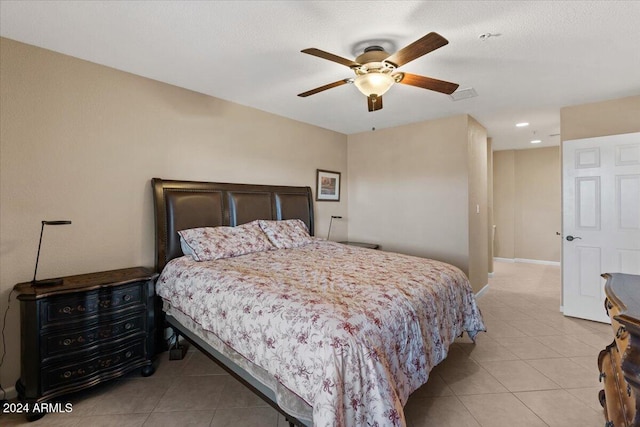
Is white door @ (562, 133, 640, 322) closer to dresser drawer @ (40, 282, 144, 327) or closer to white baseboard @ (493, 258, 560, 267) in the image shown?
white baseboard @ (493, 258, 560, 267)

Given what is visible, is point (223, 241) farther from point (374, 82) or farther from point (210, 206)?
point (374, 82)

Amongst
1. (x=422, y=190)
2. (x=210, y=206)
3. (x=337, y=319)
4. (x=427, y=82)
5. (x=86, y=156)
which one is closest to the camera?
(x=337, y=319)

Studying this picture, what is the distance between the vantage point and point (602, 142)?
132 inches

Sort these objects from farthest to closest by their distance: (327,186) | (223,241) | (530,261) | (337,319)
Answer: (530,261)
(327,186)
(223,241)
(337,319)

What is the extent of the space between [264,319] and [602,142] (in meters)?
4.22

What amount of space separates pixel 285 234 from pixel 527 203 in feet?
20.2

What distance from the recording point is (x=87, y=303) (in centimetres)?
211

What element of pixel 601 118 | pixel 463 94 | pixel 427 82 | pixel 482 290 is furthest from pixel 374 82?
pixel 482 290

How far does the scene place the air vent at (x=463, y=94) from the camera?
3136 mm

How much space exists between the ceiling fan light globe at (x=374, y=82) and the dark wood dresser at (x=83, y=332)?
235 centimetres

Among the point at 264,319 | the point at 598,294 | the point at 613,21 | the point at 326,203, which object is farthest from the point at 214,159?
the point at 598,294

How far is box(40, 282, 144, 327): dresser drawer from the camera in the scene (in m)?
1.97

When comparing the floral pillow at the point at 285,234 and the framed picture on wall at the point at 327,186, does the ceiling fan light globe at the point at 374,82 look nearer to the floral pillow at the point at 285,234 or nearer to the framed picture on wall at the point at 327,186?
A: the floral pillow at the point at 285,234

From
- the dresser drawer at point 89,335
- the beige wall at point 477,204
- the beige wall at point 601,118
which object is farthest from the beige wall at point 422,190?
the dresser drawer at point 89,335
